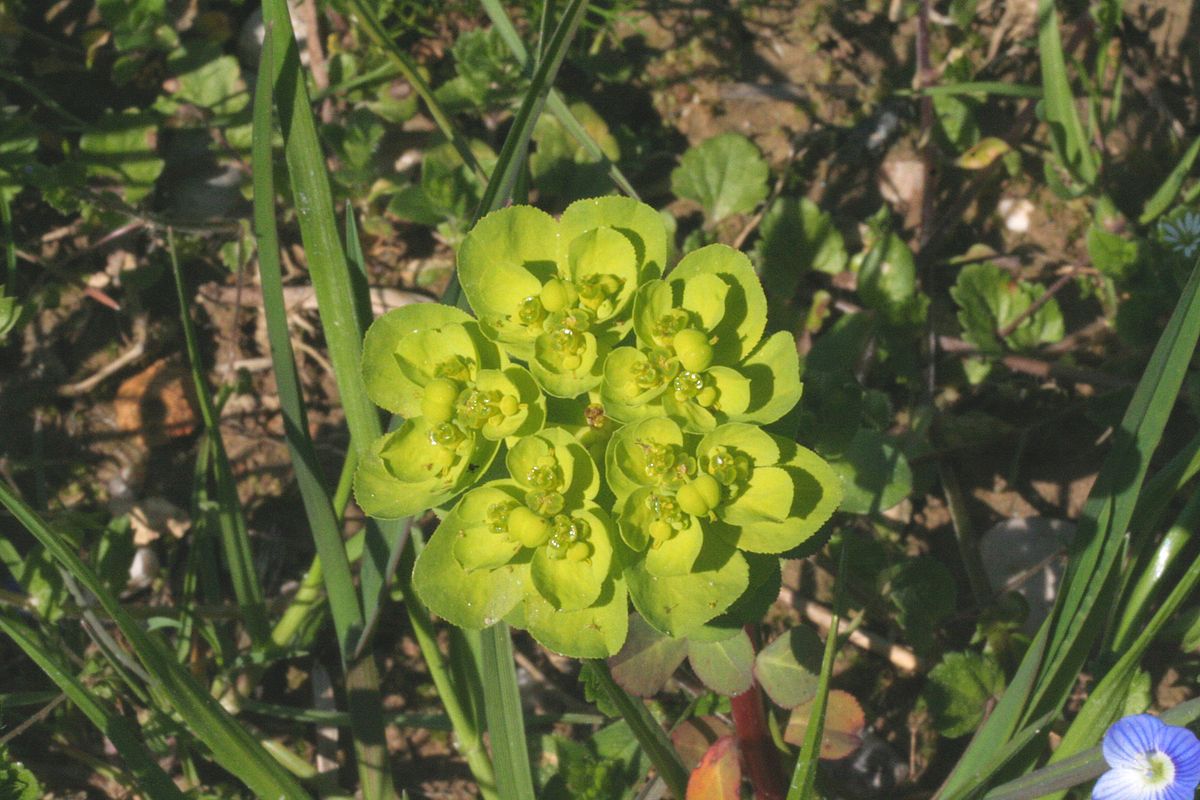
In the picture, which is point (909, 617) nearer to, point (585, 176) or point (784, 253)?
point (784, 253)

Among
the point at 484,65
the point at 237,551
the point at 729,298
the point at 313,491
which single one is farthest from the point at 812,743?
the point at 484,65

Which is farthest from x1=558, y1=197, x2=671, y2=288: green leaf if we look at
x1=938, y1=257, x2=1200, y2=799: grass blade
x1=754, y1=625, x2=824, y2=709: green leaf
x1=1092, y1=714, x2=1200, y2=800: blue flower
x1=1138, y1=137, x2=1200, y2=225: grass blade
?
x1=1138, y1=137, x2=1200, y2=225: grass blade

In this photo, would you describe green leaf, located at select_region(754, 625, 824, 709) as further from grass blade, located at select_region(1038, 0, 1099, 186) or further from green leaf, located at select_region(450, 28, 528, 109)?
green leaf, located at select_region(450, 28, 528, 109)

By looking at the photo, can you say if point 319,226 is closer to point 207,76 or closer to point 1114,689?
point 207,76

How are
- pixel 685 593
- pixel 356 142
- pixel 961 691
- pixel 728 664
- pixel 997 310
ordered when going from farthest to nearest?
pixel 356 142 → pixel 997 310 → pixel 961 691 → pixel 728 664 → pixel 685 593

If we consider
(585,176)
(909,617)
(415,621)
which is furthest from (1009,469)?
(415,621)

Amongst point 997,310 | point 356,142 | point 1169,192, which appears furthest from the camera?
point 356,142
